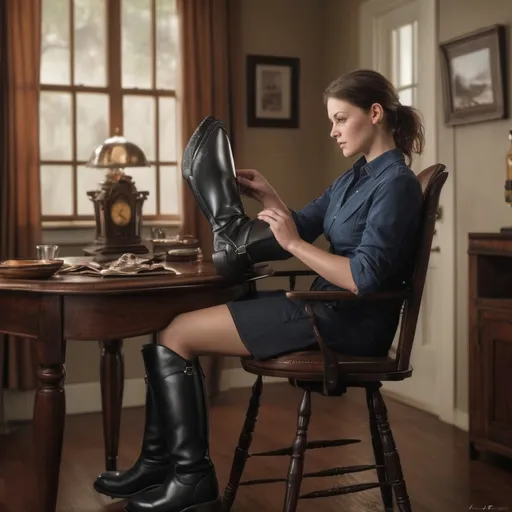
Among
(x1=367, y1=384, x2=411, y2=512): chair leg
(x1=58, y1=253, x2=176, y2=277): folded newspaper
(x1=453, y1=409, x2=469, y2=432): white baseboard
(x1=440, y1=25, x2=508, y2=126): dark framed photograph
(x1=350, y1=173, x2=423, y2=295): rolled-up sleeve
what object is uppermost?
(x1=440, y1=25, x2=508, y2=126): dark framed photograph

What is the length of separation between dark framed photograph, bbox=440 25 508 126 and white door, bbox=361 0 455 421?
0.56 ft

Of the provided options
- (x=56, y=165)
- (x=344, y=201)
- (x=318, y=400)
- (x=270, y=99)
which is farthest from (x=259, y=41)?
(x=344, y=201)

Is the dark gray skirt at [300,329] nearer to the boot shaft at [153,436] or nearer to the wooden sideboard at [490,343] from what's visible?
the boot shaft at [153,436]

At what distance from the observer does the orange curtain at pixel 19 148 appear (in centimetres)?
482

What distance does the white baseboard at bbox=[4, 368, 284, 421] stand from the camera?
4.97 meters

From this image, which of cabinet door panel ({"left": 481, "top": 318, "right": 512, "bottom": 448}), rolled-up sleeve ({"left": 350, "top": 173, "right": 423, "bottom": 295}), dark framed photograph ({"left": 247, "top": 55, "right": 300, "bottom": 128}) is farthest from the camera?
dark framed photograph ({"left": 247, "top": 55, "right": 300, "bottom": 128})

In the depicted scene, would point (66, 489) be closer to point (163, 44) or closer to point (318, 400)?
point (318, 400)

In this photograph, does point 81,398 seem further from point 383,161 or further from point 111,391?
point 383,161

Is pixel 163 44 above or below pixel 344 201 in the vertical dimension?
above

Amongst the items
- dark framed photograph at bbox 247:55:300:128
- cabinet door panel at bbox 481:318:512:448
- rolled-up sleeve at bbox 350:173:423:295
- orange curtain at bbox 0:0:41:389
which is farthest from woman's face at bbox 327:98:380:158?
dark framed photograph at bbox 247:55:300:128

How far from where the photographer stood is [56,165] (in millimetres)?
5195

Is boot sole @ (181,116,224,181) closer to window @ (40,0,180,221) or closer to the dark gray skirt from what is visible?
the dark gray skirt

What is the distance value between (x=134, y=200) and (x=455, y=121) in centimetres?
171

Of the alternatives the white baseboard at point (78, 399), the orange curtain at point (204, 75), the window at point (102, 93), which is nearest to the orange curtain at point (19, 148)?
the white baseboard at point (78, 399)
